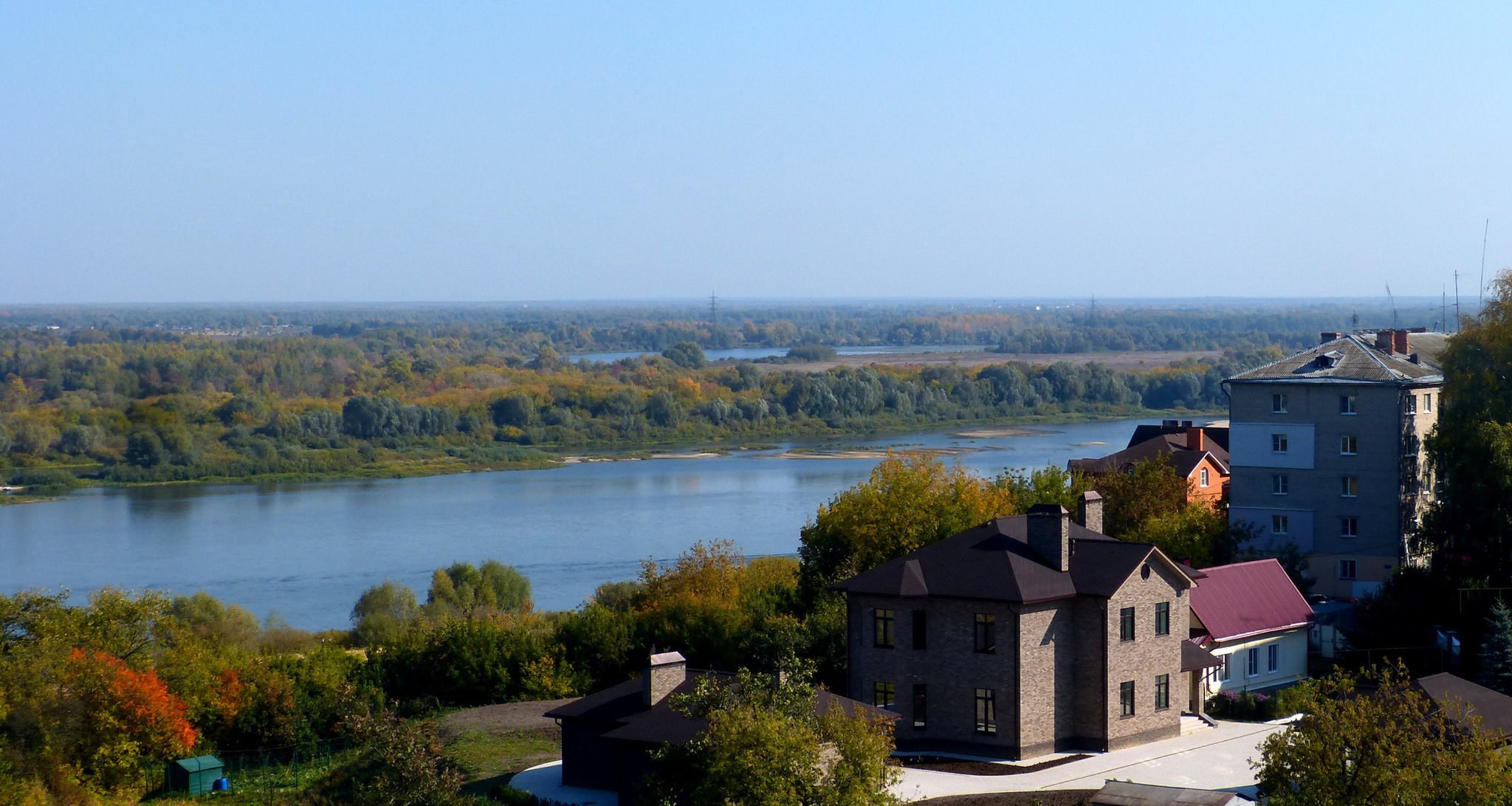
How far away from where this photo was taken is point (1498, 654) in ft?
64.4

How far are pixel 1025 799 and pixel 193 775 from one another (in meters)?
9.97

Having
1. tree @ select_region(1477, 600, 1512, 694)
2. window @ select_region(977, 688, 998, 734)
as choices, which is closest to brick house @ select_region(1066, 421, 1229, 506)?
tree @ select_region(1477, 600, 1512, 694)

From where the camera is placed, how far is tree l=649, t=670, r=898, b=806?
38.4 feet

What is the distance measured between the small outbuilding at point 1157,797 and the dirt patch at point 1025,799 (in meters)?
1.61

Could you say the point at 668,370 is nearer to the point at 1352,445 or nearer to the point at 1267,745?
the point at 1352,445

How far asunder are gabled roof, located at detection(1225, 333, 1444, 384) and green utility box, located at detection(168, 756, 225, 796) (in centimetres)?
1772

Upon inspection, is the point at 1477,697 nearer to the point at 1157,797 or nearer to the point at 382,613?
the point at 1157,797

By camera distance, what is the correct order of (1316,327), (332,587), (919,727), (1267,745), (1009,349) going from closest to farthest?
(1267,745)
(919,727)
(332,587)
(1009,349)
(1316,327)

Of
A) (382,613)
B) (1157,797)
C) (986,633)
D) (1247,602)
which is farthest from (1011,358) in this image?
(1157,797)

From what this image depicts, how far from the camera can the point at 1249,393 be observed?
2800cm

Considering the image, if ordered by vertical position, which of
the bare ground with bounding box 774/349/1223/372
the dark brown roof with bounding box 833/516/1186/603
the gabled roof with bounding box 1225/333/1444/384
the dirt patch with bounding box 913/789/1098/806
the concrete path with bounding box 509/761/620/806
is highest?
the gabled roof with bounding box 1225/333/1444/384

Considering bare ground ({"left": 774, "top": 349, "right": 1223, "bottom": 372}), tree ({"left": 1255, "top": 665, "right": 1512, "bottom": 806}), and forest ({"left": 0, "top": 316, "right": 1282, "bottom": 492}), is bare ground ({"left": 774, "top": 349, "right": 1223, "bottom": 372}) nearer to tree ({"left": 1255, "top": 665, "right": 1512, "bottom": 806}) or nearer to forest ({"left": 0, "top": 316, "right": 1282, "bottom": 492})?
forest ({"left": 0, "top": 316, "right": 1282, "bottom": 492})

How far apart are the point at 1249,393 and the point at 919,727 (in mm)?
13176

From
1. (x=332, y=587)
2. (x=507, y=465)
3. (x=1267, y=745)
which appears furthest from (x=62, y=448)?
(x=1267, y=745)
